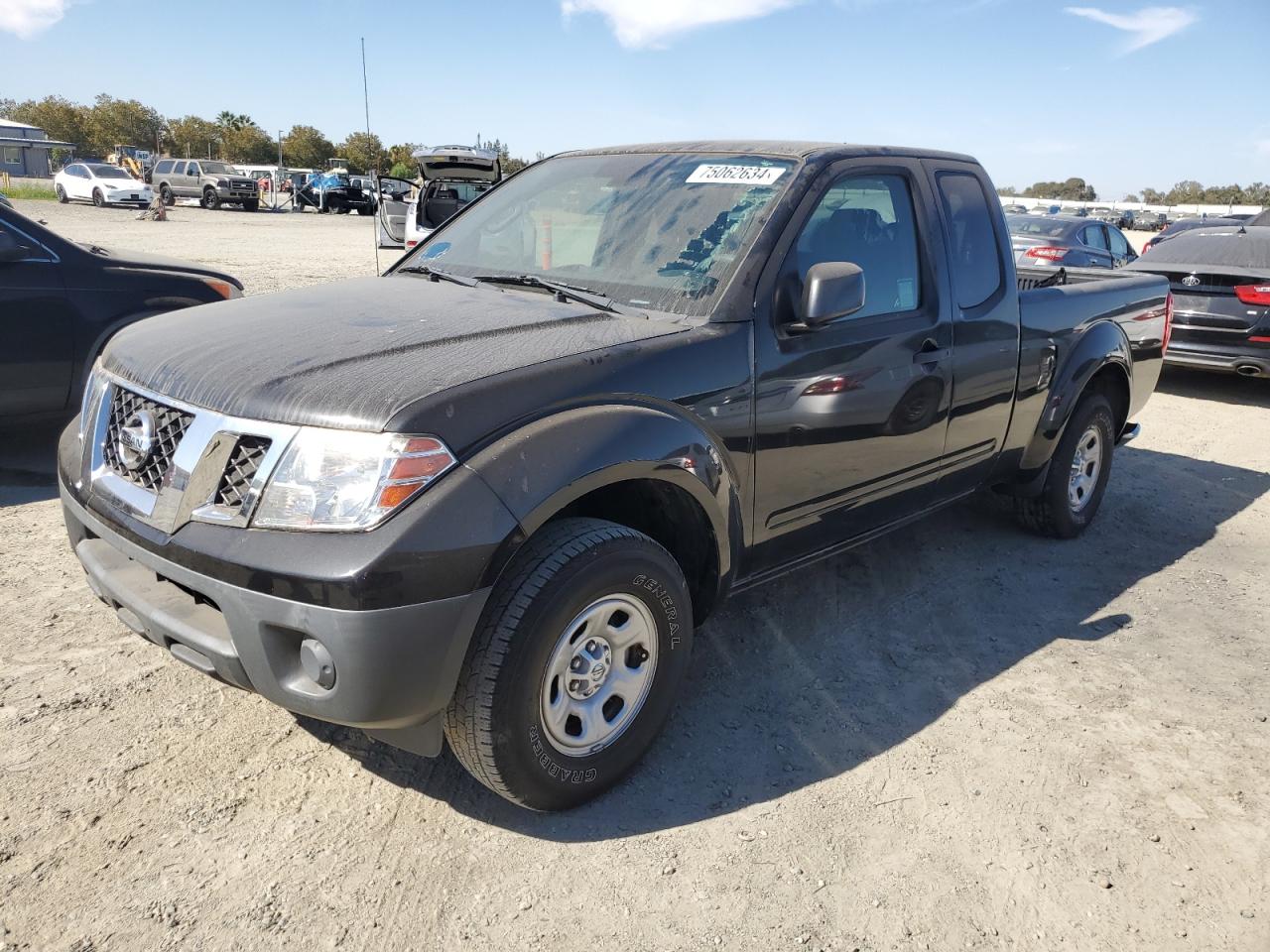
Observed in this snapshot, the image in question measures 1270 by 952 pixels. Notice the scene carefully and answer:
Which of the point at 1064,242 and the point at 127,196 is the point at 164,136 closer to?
the point at 127,196

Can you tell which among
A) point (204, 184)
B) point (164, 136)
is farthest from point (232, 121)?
point (204, 184)

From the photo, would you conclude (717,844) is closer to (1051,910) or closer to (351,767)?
(1051,910)

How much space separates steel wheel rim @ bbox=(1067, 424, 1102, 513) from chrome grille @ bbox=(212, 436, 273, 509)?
164 inches

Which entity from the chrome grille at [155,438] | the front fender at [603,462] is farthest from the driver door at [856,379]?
the chrome grille at [155,438]

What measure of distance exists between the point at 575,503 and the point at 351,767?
1.06 m

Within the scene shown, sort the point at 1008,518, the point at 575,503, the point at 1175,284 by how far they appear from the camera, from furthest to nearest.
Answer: the point at 1175,284, the point at 1008,518, the point at 575,503

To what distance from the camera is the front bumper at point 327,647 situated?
2.20m

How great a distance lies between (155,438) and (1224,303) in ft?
31.6

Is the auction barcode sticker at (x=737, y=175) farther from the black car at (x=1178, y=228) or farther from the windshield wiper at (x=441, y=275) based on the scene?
the black car at (x=1178, y=228)

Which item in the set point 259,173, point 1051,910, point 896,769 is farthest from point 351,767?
point 259,173

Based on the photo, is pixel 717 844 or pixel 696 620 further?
pixel 696 620

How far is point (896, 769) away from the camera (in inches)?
120

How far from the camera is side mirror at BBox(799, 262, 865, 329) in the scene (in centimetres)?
306

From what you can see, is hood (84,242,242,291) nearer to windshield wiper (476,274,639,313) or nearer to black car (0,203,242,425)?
black car (0,203,242,425)
